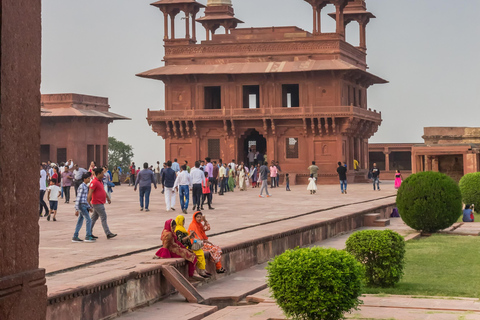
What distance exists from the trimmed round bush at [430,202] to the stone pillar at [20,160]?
12.2 meters

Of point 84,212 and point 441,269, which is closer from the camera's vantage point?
point 441,269

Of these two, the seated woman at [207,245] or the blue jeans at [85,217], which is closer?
the seated woman at [207,245]

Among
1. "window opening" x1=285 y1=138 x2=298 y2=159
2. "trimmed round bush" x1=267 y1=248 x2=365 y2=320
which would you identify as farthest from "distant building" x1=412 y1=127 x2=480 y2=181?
"trimmed round bush" x1=267 y1=248 x2=365 y2=320

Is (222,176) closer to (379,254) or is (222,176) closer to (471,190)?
(471,190)

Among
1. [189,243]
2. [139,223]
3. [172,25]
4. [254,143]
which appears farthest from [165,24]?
[189,243]

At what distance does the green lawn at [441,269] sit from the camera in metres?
8.67

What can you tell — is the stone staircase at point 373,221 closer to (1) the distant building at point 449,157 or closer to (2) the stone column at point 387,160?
(1) the distant building at point 449,157

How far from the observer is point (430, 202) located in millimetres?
15258

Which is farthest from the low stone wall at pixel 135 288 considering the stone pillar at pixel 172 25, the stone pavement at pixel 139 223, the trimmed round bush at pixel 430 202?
the stone pillar at pixel 172 25

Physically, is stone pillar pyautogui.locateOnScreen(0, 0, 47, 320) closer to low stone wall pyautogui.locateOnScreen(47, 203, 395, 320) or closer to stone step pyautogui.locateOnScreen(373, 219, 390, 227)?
low stone wall pyautogui.locateOnScreen(47, 203, 395, 320)

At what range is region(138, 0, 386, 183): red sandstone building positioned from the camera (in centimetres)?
3616

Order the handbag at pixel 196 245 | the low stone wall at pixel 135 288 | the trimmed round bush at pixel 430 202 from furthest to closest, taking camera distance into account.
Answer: the trimmed round bush at pixel 430 202
the handbag at pixel 196 245
the low stone wall at pixel 135 288

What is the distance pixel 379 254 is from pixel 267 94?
28.7 meters

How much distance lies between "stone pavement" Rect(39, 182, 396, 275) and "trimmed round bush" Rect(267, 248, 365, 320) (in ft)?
9.17
